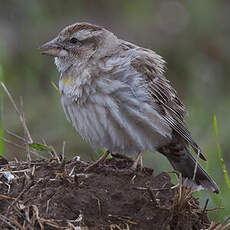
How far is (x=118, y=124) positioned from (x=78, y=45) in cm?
87

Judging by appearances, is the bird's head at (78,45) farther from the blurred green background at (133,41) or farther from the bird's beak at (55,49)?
the blurred green background at (133,41)

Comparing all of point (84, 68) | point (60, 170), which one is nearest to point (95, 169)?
point (60, 170)

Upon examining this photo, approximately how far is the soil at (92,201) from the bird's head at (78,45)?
1280mm

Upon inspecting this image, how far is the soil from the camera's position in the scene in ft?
16.0

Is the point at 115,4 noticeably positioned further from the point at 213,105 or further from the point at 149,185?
the point at 149,185

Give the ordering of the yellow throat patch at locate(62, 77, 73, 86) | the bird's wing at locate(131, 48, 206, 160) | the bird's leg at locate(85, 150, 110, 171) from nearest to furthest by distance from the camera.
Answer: the bird's leg at locate(85, 150, 110, 171) → the yellow throat patch at locate(62, 77, 73, 86) → the bird's wing at locate(131, 48, 206, 160)

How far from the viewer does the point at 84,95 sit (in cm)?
614

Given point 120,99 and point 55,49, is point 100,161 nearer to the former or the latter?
point 120,99

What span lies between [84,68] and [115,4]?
6850mm

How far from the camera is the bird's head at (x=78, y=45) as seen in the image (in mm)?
6539

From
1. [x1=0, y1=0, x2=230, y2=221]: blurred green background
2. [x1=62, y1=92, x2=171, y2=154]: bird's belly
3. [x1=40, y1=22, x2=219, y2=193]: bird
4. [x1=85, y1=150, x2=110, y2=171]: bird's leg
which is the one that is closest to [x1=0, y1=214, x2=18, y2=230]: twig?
[x1=85, y1=150, x2=110, y2=171]: bird's leg

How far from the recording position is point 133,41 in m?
12.3

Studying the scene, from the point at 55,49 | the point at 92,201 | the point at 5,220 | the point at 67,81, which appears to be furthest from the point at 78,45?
the point at 5,220

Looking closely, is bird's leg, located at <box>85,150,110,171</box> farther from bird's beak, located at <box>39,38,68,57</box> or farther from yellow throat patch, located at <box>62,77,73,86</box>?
bird's beak, located at <box>39,38,68,57</box>
